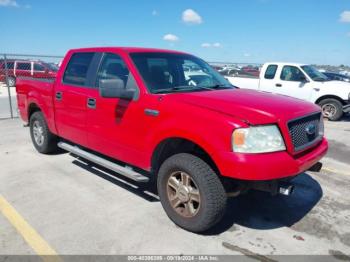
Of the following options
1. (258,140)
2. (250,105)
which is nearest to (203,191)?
(258,140)

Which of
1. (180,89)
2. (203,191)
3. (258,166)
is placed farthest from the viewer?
(180,89)

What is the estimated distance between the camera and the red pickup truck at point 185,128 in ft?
9.54

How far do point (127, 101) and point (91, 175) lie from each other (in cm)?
177

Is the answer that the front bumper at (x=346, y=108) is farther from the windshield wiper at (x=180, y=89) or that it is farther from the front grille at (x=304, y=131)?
the windshield wiper at (x=180, y=89)

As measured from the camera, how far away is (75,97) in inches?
184

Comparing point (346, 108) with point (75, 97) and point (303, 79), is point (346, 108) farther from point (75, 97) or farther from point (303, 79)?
point (75, 97)

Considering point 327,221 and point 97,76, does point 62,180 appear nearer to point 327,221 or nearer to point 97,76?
point 97,76

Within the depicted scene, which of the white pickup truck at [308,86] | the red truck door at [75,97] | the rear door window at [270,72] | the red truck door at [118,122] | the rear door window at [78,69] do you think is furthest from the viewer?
the rear door window at [270,72]

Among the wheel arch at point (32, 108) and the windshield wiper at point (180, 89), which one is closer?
the windshield wiper at point (180, 89)

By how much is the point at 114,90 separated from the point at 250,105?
5.09ft

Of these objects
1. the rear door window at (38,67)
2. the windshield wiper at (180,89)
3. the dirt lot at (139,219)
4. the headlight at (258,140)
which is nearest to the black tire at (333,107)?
the dirt lot at (139,219)

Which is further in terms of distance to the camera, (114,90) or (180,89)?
(180,89)

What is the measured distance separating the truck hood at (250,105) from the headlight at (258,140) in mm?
75

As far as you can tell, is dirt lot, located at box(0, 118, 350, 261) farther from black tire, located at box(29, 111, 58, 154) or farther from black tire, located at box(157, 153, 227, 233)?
black tire, located at box(29, 111, 58, 154)
